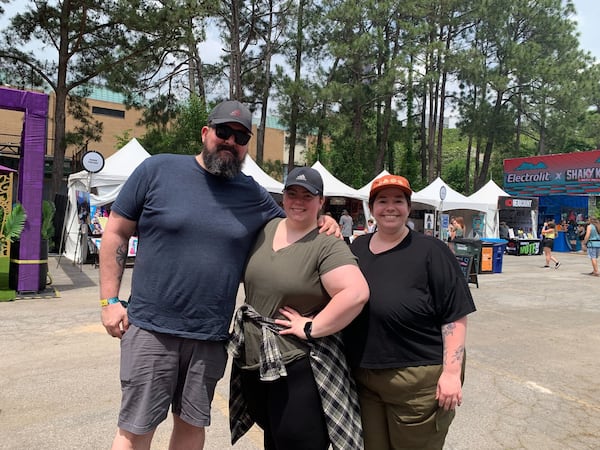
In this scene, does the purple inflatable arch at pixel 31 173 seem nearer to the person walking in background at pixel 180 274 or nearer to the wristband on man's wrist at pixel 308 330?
the person walking in background at pixel 180 274

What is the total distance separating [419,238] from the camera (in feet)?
6.85

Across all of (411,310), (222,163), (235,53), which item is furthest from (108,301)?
(235,53)

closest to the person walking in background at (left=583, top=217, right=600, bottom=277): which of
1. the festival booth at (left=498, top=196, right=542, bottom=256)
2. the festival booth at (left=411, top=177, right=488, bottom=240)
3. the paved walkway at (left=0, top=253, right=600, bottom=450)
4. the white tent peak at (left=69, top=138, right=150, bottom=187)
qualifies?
the festival booth at (left=411, top=177, right=488, bottom=240)

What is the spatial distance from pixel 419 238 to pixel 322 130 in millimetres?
25999

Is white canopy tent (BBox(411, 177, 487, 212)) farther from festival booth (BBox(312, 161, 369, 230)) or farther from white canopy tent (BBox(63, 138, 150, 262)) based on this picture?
white canopy tent (BBox(63, 138, 150, 262))

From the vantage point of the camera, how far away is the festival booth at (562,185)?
22250 millimetres

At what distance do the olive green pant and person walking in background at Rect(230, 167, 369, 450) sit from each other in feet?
0.46

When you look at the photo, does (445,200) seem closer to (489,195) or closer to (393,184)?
(489,195)

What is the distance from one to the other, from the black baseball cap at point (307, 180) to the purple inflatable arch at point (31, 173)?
271 inches

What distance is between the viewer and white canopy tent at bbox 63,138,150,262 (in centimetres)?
1280

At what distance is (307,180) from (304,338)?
69 centimetres

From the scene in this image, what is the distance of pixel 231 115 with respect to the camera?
2.18 m

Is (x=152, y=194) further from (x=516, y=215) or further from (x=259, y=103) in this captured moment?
(x=259, y=103)

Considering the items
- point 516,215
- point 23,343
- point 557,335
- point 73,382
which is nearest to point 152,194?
point 73,382
